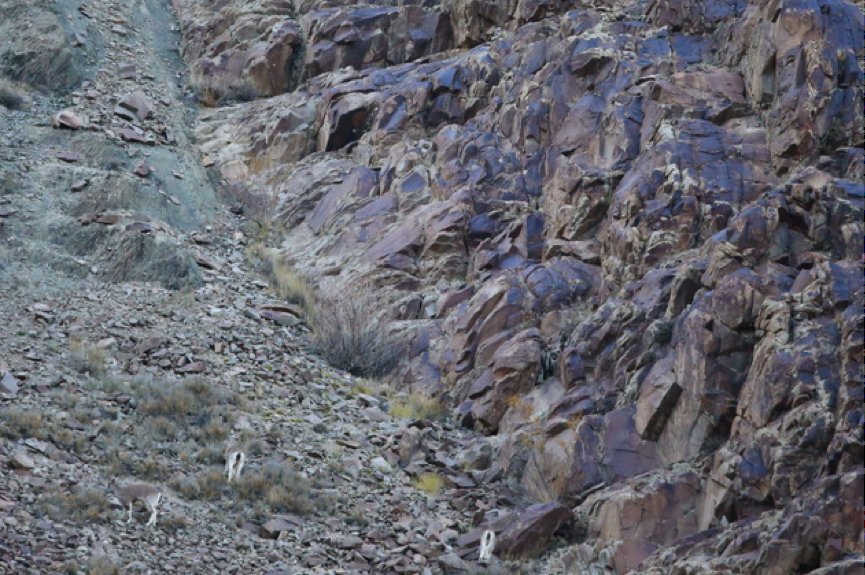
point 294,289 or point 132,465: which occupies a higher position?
point 132,465

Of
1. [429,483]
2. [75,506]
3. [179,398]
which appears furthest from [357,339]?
[75,506]

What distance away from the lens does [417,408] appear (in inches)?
684

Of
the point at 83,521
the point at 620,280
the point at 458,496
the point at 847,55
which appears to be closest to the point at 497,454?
the point at 458,496

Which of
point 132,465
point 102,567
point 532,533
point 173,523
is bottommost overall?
point 532,533

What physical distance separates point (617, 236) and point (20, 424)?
8.94 metres

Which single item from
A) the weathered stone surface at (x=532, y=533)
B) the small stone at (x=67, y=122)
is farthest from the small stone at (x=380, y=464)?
the small stone at (x=67, y=122)

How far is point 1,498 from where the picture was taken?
1258 centimetres

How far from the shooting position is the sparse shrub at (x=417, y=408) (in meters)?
17.2

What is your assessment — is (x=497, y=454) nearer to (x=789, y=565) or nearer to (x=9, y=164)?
(x=789, y=565)

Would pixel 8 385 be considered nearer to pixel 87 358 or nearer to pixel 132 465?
pixel 87 358

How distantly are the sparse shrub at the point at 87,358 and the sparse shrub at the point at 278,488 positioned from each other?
3.24 meters

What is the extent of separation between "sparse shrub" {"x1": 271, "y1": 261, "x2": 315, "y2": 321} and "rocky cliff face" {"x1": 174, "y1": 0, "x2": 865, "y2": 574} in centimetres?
51

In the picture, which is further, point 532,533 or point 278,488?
point 278,488

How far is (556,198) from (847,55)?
16.5 ft
